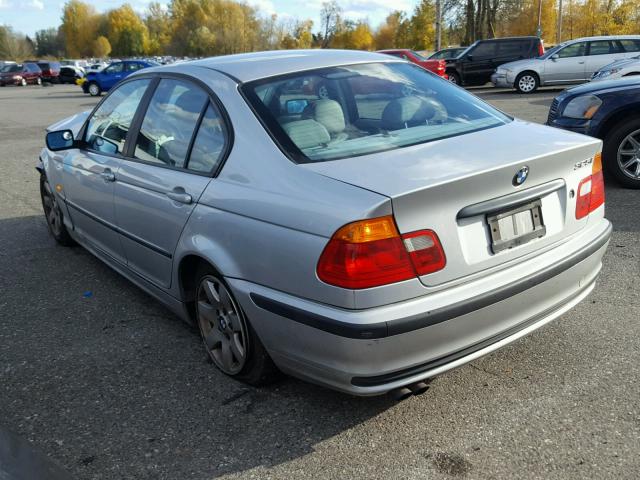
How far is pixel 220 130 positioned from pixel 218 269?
69 centimetres

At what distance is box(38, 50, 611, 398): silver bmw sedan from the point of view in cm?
232

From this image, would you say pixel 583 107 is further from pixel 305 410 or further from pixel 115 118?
pixel 305 410

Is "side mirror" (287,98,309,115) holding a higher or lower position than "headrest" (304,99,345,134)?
higher

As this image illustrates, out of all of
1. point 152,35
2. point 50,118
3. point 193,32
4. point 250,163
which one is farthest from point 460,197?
point 152,35

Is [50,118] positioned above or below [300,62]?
below

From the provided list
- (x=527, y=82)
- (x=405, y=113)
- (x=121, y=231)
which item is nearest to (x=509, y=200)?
(x=405, y=113)

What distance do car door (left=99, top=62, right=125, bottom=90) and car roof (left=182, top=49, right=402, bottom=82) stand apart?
2750 centimetres

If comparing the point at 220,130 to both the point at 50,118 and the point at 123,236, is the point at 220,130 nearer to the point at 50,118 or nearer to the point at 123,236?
the point at 123,236

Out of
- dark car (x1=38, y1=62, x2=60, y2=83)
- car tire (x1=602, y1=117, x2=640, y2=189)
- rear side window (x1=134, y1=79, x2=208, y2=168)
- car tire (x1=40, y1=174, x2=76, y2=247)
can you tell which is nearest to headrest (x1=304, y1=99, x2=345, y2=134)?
rear side window (x1=134, y1=79, x2=208, y2=168)

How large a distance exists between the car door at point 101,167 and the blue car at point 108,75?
2629cm

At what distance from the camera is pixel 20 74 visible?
151ft

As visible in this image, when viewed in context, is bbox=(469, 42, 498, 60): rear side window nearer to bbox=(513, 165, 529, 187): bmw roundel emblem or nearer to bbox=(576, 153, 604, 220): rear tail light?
bbox=(576, 153, 604, 220): rear tail light

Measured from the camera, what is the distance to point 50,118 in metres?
18.9

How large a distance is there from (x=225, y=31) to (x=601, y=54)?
311 feet
